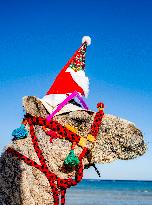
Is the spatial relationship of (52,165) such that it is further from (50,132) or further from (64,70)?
(64,70)

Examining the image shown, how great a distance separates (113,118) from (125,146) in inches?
11.6

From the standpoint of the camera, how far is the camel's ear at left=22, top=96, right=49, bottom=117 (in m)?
4.64

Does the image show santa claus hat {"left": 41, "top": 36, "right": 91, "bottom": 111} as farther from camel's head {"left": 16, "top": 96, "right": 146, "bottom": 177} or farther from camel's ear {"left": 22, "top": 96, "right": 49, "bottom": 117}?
camel's head {"left": 16, "top": 96, "right": 146, "bottom": 177}

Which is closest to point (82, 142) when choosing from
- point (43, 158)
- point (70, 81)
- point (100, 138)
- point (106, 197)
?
point (100, 138)

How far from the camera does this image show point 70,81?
5.03 meters

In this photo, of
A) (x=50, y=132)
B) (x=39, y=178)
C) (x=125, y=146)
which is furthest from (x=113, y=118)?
(x=39, y=178)

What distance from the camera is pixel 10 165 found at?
14.6ft

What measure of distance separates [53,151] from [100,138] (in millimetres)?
471

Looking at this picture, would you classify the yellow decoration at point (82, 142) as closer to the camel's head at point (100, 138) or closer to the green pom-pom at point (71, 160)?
the camel's head at point (100, 138)

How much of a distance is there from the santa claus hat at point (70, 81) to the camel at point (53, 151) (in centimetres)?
22

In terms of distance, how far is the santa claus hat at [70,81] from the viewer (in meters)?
4.90

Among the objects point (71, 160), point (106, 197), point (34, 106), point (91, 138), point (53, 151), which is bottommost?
point (71, 160)

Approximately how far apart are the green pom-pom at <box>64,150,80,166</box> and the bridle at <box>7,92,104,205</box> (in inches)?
2.4

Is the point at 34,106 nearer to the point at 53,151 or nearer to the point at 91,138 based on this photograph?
the point at 53,151
